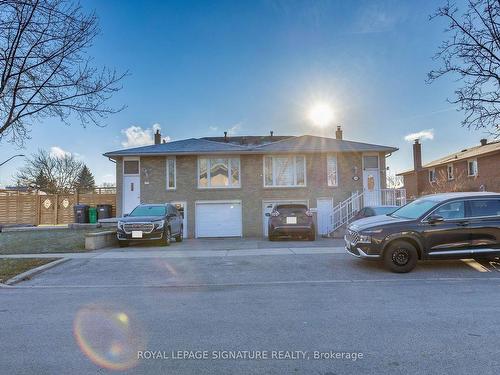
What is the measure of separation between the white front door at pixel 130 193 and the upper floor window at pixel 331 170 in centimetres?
972

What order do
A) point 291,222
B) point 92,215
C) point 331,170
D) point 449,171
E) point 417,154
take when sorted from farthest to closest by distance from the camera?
point 417,154
point 449,171
point 92,215
point 331,170
point 291,222

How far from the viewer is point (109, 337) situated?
429cm

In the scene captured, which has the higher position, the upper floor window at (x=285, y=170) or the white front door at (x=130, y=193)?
the upper floor window at (x=285, y=170)

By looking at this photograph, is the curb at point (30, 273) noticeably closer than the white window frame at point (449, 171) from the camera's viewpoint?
Yes

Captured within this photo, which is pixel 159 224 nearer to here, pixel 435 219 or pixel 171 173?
pixel 171 173

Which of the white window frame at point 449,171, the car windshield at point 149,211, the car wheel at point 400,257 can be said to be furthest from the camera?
the white window frame at point 449,171

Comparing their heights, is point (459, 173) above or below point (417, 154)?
below

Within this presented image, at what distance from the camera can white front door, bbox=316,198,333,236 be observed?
18422 mm

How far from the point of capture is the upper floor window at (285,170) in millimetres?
18641

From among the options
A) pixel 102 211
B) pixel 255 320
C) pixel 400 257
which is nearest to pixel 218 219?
pixel 102 211

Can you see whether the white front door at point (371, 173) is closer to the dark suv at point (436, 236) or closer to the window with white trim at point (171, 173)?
the window with white trim at point (171, 173)

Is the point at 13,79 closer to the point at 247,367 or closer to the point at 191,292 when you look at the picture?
the point at 191,292

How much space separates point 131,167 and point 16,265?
1008 cm

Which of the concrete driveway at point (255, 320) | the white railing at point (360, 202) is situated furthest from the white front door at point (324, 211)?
the concrete driveway at point (255, 320)
